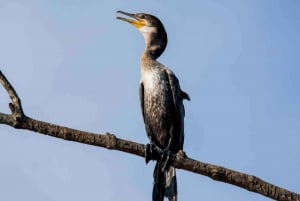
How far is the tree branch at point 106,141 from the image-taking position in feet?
18.2

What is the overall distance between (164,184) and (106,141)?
1887mm

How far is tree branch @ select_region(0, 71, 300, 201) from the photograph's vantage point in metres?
5.56

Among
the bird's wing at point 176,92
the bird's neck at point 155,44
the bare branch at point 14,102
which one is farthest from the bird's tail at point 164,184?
the bare branch at point 14,102

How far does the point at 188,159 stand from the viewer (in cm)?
594

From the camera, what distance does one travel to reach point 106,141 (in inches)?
222

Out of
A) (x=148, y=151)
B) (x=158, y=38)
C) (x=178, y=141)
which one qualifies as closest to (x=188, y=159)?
(x=148, y=151)

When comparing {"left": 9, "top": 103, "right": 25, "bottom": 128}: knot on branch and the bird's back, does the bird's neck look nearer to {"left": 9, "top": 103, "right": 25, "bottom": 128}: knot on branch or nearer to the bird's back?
the bird's back

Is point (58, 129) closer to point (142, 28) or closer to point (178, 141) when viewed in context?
point (178, 141)

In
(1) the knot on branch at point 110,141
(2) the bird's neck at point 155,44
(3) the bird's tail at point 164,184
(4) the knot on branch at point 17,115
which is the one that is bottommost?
(3) the bird's tail at point 164,184

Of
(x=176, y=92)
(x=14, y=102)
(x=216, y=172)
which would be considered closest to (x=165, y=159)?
(x=216, y=172)

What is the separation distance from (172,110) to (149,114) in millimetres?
248

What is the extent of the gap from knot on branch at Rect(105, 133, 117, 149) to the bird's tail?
1.48 m

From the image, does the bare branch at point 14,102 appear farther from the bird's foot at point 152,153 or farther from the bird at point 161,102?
the bird at point 161,102

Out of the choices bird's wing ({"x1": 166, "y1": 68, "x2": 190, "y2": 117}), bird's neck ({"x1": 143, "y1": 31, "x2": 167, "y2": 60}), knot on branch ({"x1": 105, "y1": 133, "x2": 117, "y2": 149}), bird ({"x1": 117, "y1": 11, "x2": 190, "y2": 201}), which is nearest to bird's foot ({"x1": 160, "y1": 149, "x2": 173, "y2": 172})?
bird ({"x1": 117, "y1": 11, "x2": 190, "y2": 201})
